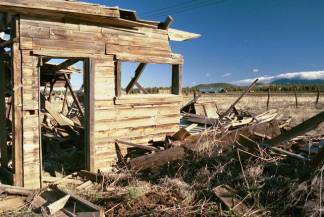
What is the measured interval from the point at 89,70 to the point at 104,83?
0.52 meters

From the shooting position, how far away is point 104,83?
8586 mm

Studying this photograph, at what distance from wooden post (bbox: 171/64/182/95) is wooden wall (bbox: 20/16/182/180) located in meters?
0.21

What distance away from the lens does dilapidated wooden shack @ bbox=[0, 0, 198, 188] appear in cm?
732

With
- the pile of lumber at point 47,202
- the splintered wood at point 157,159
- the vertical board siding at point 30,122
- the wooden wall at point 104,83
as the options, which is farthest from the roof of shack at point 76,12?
the pile of lumber at point 47,202

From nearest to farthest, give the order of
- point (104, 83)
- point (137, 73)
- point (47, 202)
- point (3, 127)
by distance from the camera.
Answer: point (47, 202)
point (3, 127)
point (104, 83)
point (137, 73)

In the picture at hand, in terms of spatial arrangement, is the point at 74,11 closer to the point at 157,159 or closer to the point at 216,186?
the point at 157,159

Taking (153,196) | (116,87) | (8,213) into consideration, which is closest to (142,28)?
(116,87)

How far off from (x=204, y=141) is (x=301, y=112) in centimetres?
1705

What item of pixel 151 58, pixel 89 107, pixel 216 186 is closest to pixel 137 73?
pixel 151 58

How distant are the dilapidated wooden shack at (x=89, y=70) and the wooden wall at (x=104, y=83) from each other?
0.02 meters

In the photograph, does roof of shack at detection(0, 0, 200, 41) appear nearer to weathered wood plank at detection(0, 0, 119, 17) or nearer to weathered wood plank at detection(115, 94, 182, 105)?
weathered wood plank at detection(0, 0, 119, 17)

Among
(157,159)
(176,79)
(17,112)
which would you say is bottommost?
(157,159)

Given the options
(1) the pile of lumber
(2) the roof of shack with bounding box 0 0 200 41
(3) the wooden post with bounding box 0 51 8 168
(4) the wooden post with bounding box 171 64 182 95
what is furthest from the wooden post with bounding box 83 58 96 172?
(4) the wooden post with bounding box 171 64 182 95

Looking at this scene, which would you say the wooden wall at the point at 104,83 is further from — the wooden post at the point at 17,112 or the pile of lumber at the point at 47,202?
the pile of lumber at the point at 47,202
